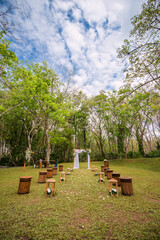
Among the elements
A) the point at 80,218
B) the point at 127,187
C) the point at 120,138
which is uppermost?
the point at 120,138

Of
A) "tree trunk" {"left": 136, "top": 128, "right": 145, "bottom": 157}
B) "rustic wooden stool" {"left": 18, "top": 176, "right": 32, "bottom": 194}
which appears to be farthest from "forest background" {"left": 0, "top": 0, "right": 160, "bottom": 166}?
"rustic wooden stool" {"left": 18, "top": 176, "right": 32, "bottom": 194}

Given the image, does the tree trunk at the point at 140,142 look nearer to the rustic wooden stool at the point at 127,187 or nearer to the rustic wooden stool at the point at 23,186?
the rustic wooden stool at the point at 127,187

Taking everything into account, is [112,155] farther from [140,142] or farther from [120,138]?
[140,142]

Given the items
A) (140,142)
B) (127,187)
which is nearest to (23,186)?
(127,187)

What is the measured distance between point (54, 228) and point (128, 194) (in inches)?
119

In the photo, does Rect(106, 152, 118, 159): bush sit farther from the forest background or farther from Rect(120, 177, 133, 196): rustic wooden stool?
Rect(120, 177, 133, 196): rustic wooden stool

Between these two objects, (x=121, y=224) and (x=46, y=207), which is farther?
(x=46, y=207)

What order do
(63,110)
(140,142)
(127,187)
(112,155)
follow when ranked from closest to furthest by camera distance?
(127,187) < (63,110) < (140,142) < (112,155)

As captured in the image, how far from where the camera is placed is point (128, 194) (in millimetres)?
4000

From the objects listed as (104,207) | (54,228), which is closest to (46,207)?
(54,228)

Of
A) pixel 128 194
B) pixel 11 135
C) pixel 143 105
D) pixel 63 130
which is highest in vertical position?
pixel 143 105

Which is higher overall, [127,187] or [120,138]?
[120,138]

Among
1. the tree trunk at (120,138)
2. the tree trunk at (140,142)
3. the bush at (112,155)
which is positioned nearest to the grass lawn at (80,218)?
the tree trunk at (120,138)

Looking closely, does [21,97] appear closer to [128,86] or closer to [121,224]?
[128,86]
